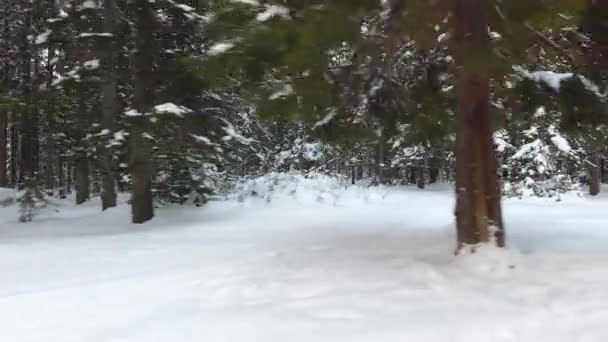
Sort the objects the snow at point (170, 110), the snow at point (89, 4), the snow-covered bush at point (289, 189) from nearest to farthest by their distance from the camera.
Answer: the snow at point (170, 110)
the snow at point (89, 4)
the snow-covered bush at point (289, 189)

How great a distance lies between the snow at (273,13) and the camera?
460cm

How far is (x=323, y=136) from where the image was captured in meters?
6.59

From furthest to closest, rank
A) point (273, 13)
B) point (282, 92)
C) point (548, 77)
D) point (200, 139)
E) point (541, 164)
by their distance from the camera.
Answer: point (541, 164), point (200, 139), point (548, 77), point (282, 92), point (273, 13)

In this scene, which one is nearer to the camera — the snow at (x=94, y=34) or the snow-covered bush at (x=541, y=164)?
the snow at (x=94, y=34)

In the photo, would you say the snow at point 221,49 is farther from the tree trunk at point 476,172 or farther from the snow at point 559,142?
the snow at point 559,142

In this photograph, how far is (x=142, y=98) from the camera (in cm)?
1115

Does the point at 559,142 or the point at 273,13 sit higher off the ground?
the point at 273,13

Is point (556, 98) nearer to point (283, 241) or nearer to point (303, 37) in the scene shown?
point (303, 37)

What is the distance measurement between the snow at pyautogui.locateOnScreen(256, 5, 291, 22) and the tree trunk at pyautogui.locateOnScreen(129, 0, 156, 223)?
20.7 ft

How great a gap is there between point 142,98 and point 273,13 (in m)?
7.14

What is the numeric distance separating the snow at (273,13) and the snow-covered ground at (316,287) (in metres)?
2.21

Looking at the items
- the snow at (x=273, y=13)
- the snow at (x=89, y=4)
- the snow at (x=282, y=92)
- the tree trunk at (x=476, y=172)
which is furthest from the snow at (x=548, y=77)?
the snow at (x=89, y=4)

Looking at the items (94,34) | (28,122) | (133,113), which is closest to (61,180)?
(28,122)

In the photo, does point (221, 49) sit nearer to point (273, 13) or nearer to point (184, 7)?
point (273, 13)
